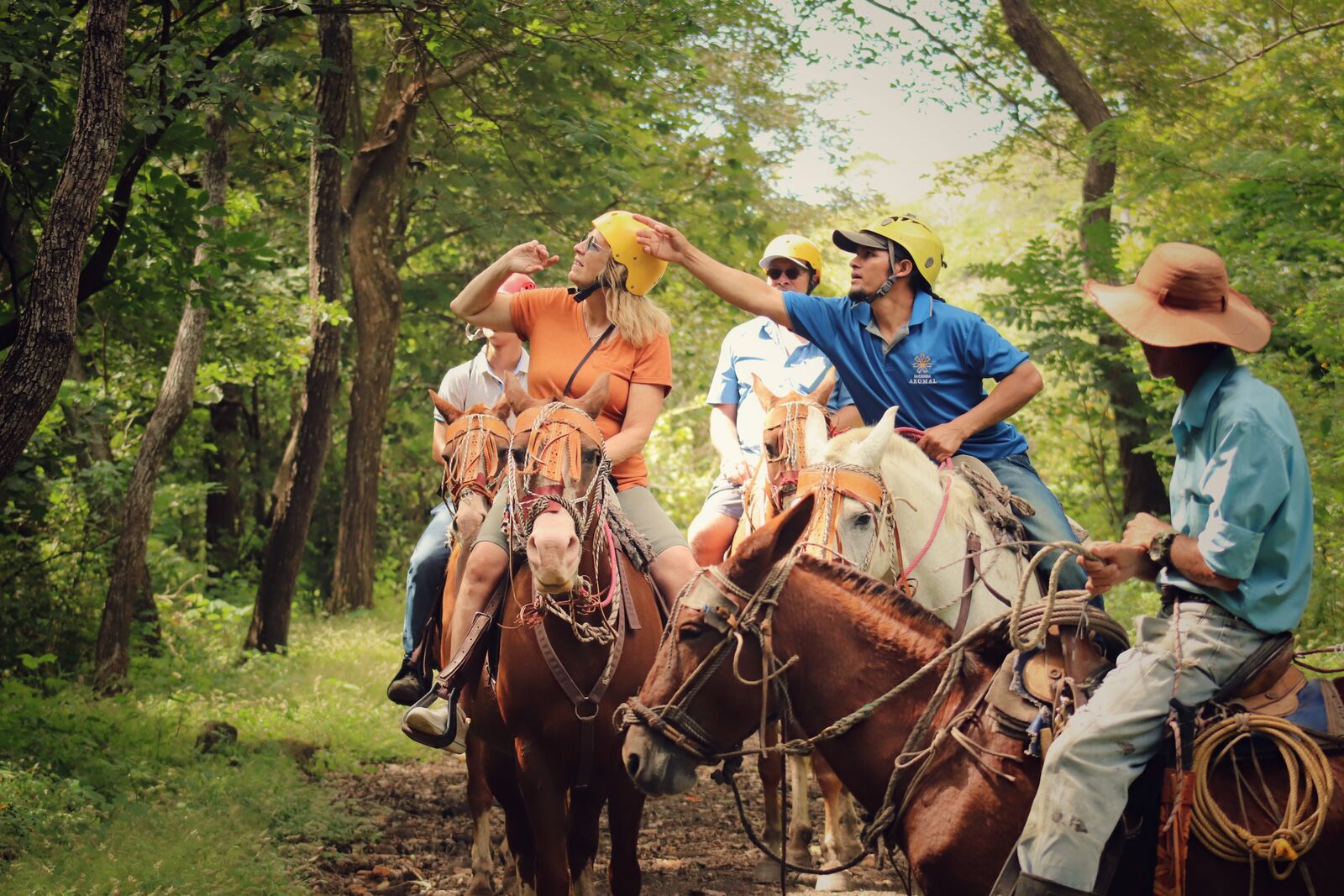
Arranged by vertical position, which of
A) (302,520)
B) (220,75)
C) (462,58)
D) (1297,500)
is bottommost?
(302,520)

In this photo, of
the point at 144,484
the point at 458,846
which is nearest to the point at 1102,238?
the point at 458,846

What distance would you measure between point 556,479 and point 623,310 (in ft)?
3.86

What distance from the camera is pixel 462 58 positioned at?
1470 cm

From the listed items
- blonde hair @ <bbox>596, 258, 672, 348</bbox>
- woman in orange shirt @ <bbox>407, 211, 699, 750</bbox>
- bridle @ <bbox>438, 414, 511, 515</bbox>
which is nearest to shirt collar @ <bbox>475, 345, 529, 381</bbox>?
bridle @ <bbox>438, 414, 511, 515</bbox>

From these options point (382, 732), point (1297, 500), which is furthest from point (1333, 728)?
point (382, 732)

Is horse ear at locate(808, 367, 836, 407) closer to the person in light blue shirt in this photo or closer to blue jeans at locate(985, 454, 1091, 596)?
the person in light blue shirt

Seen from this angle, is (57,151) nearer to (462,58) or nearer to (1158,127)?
(462,58)

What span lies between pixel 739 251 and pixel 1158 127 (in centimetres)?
636

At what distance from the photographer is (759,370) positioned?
8.09 meters

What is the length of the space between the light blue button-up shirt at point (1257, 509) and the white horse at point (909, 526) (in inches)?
74.2

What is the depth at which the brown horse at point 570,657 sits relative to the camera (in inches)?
209

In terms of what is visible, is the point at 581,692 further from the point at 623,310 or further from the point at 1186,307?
the point at 1186,307

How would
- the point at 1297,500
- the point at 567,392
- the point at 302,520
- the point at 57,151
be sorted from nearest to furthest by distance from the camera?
the point at 1297,500 → the point at 567,392 → the point at 57,151 → the point at 302,520

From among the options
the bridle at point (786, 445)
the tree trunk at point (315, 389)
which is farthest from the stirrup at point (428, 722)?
the tree trunk at point (315, 389)
